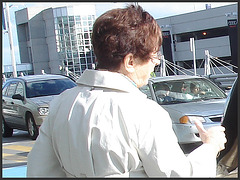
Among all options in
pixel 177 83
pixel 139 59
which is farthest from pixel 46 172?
pixel 177 83

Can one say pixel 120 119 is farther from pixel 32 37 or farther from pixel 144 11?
pixel 32 37

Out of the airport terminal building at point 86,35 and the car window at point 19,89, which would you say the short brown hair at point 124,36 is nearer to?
the car window at point 19,89

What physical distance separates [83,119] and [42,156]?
→ 31 cm

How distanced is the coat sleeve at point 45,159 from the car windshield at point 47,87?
389 inches

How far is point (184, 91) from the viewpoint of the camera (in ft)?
29.3

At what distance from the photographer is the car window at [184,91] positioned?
28.7ft

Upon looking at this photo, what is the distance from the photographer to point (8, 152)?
9.55m

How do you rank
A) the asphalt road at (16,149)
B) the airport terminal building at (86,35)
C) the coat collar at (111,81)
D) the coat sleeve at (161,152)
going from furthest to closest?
the airport terminal building at (86,35), the asphalt road at (16,149), the coat collar at (111,81), the coat sleeve at (161,152)

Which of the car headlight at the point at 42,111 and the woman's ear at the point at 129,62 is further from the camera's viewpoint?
the car headlight at the point at 42,111

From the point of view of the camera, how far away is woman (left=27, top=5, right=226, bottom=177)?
4.77ft

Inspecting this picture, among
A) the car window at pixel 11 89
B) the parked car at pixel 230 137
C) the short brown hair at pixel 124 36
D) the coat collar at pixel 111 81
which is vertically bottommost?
the car window at pixel 11 89

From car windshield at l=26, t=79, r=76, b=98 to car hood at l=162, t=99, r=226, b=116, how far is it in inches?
164

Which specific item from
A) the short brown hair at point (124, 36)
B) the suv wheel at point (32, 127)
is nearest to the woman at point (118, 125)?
the short brown hair at point (124, 36)

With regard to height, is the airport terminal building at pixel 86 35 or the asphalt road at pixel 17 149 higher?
the airport terminal building at pixel 86 35
